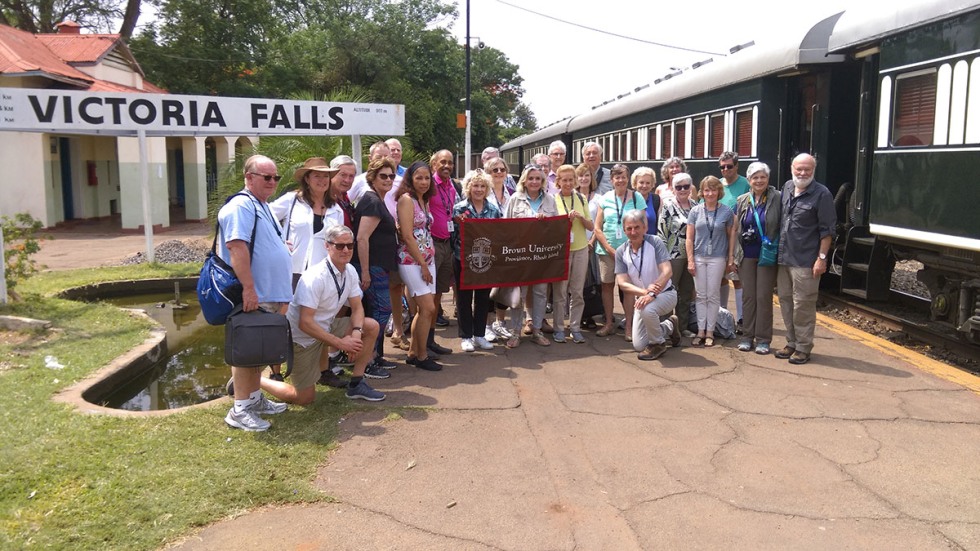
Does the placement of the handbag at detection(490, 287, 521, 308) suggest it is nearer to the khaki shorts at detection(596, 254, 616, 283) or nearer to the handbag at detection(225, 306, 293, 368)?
the khaki shorts at detection(596, 254, 616, 283)

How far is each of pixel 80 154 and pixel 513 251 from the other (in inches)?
833

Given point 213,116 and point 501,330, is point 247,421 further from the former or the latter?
point 213,116

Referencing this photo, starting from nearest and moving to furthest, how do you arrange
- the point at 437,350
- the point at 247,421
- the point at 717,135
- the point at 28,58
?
the point at 247,421 → the point at 437,350 → the point at 717,135 → the point at 28,58

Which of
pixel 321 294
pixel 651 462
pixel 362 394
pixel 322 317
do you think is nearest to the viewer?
pixel 651 462

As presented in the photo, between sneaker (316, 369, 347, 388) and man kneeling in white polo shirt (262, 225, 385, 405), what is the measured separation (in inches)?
18.1

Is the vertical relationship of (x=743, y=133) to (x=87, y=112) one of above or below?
below

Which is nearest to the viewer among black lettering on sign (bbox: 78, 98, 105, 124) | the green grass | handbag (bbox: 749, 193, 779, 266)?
the green grass

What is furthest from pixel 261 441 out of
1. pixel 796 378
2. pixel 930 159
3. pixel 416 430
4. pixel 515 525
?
pixel 930 159

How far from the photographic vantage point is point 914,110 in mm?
7543

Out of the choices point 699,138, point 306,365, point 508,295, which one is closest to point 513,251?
point 508,295

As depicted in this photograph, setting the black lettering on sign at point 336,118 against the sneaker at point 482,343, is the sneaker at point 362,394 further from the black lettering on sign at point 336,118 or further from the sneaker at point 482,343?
the black lettering on sign at point 336,118

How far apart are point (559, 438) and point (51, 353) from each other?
4997 millimetres

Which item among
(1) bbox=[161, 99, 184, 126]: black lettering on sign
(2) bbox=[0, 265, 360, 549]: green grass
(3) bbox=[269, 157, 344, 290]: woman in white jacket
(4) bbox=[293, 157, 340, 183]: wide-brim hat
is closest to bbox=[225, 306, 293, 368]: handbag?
(2) bbox=[0, 265, 360, 549]: green grass

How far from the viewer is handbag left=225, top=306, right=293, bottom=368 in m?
5.02
